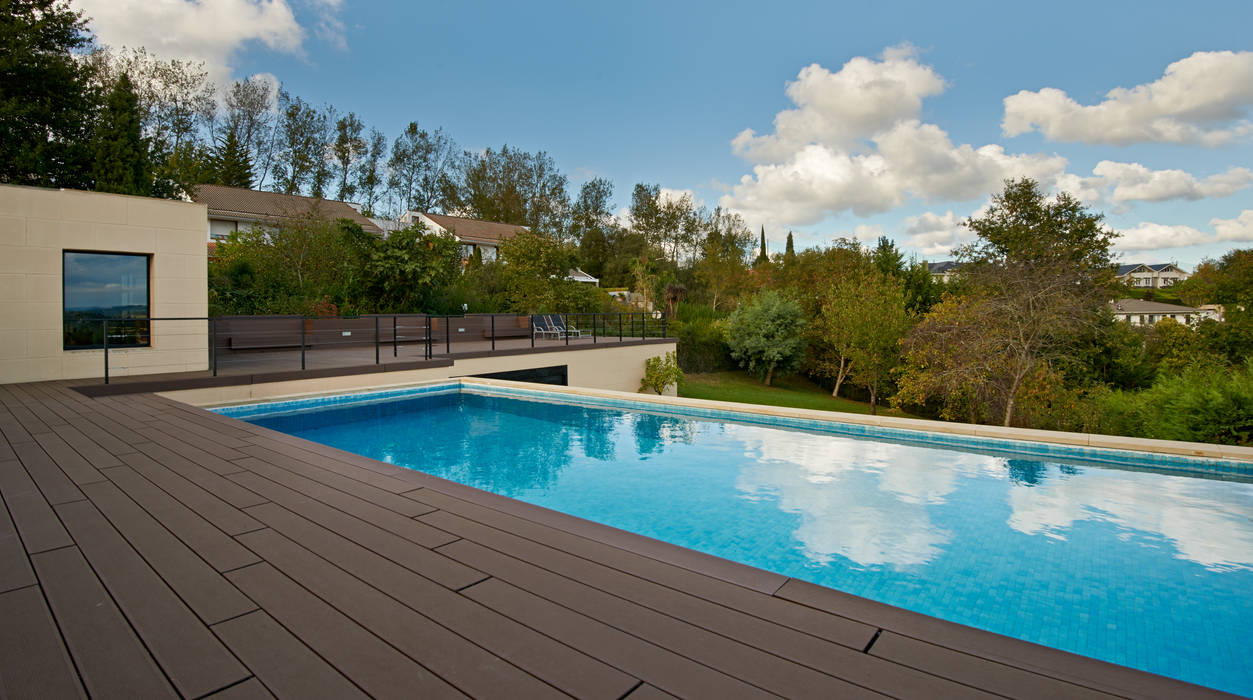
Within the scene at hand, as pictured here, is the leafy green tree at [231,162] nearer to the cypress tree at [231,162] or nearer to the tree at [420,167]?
the cypress tree at [231,162]

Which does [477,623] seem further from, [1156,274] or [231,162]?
[1156,274]

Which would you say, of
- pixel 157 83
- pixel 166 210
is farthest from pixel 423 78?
pixel 166 210

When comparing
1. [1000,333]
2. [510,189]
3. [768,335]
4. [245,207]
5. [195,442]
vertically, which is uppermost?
[510,189]

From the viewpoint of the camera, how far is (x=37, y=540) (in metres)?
2.26

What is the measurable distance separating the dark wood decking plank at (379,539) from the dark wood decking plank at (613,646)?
0.46ft

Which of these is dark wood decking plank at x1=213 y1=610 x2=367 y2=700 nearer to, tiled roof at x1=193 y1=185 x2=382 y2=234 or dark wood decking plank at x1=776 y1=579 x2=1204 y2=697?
dark wood decking plank at x1=776 y1=579 x2=1204 y2=697

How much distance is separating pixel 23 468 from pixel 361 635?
323 cm

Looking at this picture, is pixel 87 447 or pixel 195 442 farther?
pixel 195 442

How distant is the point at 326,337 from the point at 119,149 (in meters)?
7.85

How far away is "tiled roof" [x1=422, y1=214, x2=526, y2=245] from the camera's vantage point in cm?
3023

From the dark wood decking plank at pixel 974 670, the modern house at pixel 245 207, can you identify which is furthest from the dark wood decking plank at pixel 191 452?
Result: the modern house at pixel 245 207

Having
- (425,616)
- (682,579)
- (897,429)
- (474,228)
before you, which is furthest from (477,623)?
(474,228)

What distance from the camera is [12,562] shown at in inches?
80.6

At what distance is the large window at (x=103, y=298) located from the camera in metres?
7.09
